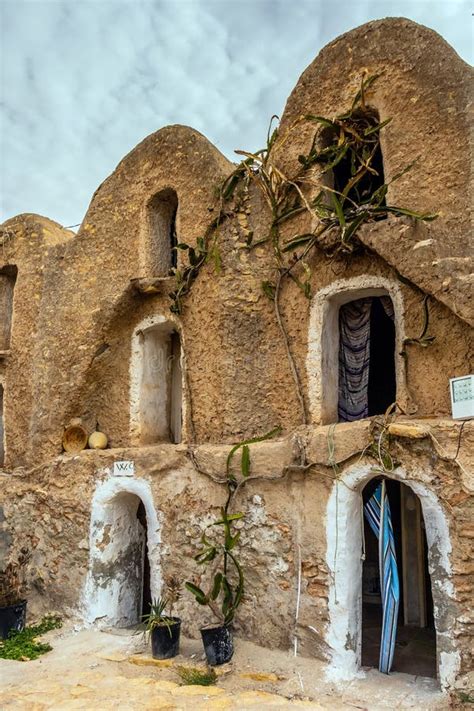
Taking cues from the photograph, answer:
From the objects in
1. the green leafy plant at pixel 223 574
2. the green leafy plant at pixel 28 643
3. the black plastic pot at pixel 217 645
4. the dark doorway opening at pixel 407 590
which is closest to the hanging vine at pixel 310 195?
the green leafy plant at pixel 223 574

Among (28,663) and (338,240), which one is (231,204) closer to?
(338,240)

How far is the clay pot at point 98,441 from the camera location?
28.2ft

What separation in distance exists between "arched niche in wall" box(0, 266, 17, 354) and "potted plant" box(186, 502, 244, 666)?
6.31 m

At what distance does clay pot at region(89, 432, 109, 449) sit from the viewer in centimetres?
861

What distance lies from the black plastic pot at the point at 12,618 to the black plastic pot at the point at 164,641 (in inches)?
95.2

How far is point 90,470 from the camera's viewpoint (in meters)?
8.23

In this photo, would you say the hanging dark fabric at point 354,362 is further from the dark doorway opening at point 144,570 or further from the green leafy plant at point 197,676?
the dark doorway opening at point 144,570

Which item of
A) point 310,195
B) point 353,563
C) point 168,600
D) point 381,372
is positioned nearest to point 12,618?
point 168,600

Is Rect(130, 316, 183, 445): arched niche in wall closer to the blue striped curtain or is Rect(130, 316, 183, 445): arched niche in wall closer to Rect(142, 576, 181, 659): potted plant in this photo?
Rect(142, 576, 181, 659): potted plant

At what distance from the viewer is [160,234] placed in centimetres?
900

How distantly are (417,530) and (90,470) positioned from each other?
15.3ft

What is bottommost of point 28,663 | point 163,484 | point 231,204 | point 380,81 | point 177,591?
point 28,663

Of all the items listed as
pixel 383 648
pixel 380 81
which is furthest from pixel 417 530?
pixel 380 81

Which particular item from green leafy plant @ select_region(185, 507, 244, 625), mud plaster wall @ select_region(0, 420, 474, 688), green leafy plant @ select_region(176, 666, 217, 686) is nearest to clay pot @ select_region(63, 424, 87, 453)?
mud plaster wall @ select_region(0, 420, 474, 688)
